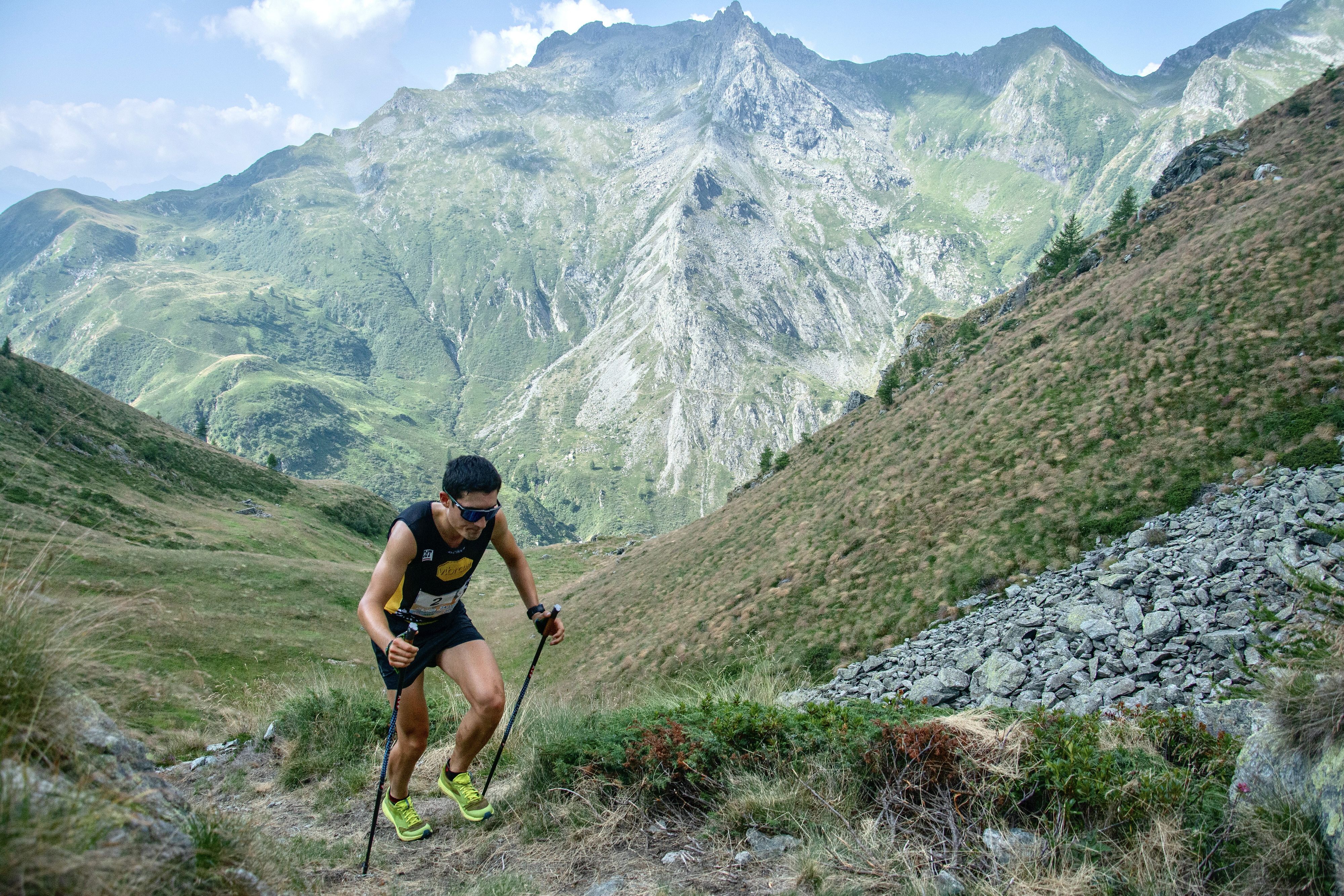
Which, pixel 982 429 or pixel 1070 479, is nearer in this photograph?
pixel 1070 479

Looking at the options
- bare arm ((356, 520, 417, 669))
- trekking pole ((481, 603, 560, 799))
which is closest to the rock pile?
trekking pole ((481, 603, 560, 799))

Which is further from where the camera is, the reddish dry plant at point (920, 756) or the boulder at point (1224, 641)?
→ the boulder at point (1224, 641)

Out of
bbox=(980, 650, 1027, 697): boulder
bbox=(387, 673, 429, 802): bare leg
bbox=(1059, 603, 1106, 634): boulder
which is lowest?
bbox=(980, 650, 1027, 697): boulder

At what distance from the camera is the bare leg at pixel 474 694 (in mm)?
5766

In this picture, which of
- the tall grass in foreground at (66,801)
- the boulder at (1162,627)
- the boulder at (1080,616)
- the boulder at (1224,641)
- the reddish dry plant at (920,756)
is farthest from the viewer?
the boulder at (1080,616)

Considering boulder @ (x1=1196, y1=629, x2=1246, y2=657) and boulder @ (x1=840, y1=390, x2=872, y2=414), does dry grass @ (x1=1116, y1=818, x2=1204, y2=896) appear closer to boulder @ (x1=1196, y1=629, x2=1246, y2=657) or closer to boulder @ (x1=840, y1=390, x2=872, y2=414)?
boulder @ (x1=1196, y1=629, x2=1246, y2=657)

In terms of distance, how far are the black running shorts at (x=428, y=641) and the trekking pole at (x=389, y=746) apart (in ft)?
0.25

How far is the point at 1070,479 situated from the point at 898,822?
1733 cm

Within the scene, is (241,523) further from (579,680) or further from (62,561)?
(62,561)

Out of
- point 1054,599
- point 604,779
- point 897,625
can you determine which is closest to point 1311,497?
point 1054,599

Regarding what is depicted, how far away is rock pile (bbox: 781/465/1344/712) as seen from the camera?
9.20m

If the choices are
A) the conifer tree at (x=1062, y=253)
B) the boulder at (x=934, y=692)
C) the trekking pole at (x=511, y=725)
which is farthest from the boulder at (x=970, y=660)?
the conifer tree at (x=1062, y=253)

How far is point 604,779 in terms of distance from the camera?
6.00m

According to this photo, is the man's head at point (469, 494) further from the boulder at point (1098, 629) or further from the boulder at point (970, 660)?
the boulder at point (1098, 629)
